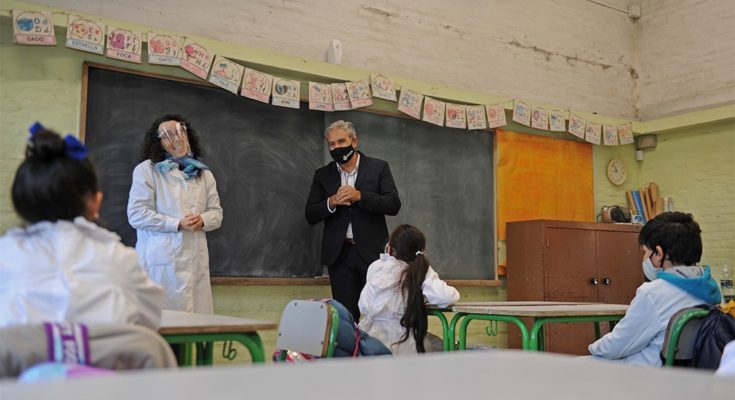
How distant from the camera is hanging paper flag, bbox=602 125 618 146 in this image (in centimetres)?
613

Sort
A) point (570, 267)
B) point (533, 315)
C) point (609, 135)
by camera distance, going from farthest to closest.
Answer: point (609, 135), point (570, 267), point (533, 315)

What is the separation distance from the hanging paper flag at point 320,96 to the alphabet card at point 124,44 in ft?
3.70

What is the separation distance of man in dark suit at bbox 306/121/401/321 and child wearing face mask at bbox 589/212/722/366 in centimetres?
178

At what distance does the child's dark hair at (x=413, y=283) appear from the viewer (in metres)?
3.25

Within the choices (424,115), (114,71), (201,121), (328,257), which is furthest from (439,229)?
(114,71)

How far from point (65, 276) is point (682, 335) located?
76.3 inches

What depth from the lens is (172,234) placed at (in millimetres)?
3584

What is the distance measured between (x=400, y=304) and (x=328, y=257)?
3.21 ft

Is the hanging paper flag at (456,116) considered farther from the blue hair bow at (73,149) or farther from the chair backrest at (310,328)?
the blue hair bow at (73,149)

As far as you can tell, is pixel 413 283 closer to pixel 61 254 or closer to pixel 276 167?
pixel 276 167

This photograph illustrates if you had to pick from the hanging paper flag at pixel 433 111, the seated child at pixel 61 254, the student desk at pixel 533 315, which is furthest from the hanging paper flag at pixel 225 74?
the seated child at pixel 61 254

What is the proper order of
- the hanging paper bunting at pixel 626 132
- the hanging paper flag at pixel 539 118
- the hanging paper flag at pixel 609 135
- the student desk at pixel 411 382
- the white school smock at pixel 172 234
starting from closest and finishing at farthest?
the student desk at pixel 411 382 → the white school smock at pixel 172 234 → the hanging paper flag at pixel 539 118 → the hanging paper flag at pixel 609 135 → the hanging paper bunting at pixel 626 132

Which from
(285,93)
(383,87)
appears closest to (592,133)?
(383,87)

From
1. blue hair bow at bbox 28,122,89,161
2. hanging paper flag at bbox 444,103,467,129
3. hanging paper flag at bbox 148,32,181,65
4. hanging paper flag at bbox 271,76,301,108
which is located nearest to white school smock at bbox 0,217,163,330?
blue hair bow at bbox 28,122,89,161
